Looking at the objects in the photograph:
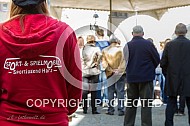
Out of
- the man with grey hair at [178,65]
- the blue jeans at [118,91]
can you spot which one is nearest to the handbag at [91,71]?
the blue jeans at [118,91]

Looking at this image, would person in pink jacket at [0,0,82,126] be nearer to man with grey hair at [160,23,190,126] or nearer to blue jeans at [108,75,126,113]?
man with grey hair at [160,23,190,126]

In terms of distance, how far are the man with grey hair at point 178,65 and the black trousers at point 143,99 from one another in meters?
0.39

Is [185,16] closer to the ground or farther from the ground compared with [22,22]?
farther from the ground

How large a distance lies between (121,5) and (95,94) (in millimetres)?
4307

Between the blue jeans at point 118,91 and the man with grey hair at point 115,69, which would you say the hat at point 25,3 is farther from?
the blue jeans at point 118,91

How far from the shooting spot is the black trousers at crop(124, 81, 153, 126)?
19.6 feet

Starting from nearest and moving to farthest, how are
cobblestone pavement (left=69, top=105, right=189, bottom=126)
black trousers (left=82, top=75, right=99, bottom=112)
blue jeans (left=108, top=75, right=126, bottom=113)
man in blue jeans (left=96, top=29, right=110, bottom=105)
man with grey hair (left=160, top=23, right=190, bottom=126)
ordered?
man with grey hair (left=160, top=23, right=190, bottom=126) → cobblestone pavement (left=69, top=105, right=189, bottom=126) → black trousers (left=82, top=75, right=99, bottom=112) → blue jeans (left=108, top=75, right=126, bottom=113) → man in blue jeans (left=96, top=29, right=110, bottom=105)

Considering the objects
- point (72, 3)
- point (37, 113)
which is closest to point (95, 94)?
point (72, 3)

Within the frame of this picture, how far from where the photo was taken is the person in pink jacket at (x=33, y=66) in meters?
1.90

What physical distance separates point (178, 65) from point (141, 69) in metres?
0.65

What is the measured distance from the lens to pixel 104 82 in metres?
9.69

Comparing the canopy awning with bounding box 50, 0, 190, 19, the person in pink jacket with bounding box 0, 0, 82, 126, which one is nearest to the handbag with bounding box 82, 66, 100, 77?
the canopy awning with bounding box 50, 0, 190, 19

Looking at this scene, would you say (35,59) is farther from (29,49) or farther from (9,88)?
(9,88)

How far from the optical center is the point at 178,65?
608 cm
